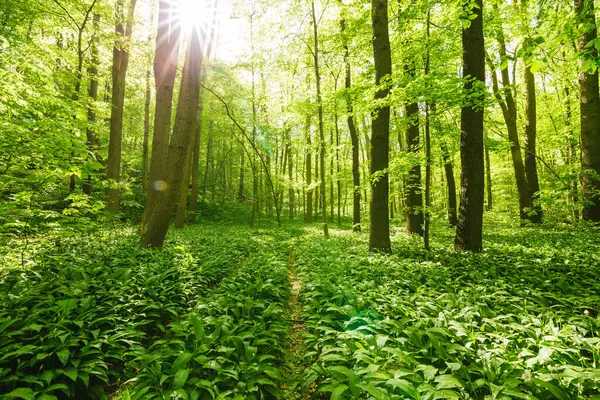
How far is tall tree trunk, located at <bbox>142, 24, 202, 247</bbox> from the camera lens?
821 cm

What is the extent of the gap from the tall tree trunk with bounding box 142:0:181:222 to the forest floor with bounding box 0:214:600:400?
469 centimetres

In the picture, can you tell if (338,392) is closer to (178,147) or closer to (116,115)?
(178,147)

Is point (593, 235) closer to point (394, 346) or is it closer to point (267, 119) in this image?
point (394, 346)

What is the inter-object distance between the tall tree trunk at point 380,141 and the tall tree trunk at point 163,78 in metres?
6.76

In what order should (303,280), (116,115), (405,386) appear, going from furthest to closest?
(116,115) → (303,280) → (405,386)

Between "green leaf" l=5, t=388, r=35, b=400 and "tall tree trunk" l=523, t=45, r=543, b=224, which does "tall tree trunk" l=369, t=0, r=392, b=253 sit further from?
"tall tree trunk" l=523, t=45, r=543, b=224

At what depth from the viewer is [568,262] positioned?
20.2ft

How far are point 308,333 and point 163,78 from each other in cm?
1072

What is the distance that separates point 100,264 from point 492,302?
754cm

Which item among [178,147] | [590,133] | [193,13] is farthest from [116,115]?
[590,133]

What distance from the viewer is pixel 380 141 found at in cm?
852

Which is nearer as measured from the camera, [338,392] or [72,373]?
[338,392]

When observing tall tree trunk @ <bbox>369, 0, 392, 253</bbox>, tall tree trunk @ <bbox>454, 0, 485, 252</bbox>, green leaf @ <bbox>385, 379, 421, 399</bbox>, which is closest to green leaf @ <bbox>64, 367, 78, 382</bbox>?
green leaf @ <bbox>385, 379, 421, 399</bbox>

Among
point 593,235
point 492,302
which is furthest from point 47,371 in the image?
point 593,235
